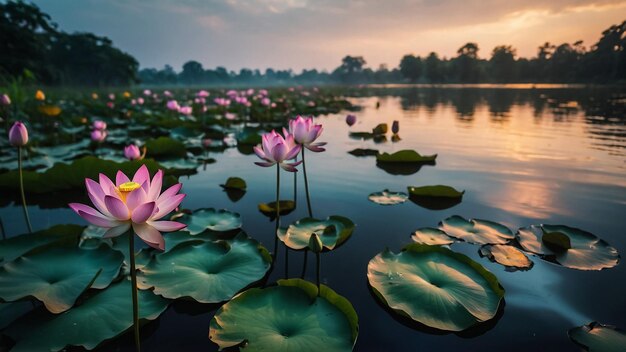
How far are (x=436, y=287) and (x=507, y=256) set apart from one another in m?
0.74

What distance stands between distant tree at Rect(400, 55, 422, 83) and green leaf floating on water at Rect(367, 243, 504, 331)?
86.2m

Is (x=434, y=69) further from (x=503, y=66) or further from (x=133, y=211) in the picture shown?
(x=133, y=211)

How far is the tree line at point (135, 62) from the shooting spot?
2559 centimetres

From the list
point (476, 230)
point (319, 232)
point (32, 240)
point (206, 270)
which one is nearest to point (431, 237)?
point (476, 230)

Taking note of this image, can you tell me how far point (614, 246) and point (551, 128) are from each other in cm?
688

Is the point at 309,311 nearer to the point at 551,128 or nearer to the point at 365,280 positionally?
the point at 365,280

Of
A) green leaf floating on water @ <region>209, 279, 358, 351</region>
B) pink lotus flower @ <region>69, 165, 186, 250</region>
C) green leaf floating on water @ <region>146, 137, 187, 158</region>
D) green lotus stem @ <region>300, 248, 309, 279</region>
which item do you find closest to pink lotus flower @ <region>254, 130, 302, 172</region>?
green lotus stem @ <region>300, 248, 309, 279</region>

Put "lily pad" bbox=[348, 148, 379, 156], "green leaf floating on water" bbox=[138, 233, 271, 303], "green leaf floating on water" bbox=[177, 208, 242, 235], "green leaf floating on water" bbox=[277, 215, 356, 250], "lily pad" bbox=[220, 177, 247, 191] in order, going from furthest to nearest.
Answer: "lily pad" bbox=[348, 148, 379, 156]
"lily pad" bbox=[220, 177, 247, 191]
"green leaf floating on water" bbox=[177, 208, 242, 235]
"green leaf floating on water" bbox=[277, 215, 356, 250]
"green leaf floating on water" bbox=[138, 233, 271, 303]

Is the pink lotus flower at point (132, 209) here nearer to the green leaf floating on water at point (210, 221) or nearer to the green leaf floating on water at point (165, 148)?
the green leaf floating on water at point (210, 221)

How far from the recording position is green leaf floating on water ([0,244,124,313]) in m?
1.42

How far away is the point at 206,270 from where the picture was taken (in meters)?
1.81

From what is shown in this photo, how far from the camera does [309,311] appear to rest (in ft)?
4.75

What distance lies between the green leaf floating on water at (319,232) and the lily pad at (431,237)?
0.48 m

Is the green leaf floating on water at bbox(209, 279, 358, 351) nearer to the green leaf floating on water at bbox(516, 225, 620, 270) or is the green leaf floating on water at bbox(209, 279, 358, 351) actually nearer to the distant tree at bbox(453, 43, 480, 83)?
the green leaf floating on water at bbox(516, 225, 620, 270)
